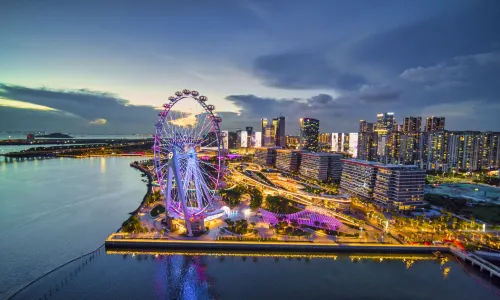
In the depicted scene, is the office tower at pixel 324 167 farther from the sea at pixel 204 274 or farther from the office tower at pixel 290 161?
the sea at pixel 204 274

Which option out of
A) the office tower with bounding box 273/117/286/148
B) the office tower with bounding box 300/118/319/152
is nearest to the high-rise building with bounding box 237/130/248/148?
the office tower with bounding box 273/117/286/148

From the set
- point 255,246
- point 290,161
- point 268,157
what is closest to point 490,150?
point 290,161

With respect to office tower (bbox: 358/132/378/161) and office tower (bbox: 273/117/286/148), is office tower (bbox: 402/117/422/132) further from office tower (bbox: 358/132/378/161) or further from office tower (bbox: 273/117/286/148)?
office tower (bbox: 273/117/286/148)

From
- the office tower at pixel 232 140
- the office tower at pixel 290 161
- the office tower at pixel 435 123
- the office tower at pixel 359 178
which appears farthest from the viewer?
the office tower at pixel 232 140

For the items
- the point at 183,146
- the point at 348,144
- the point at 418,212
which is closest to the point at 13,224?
the point at 183,146

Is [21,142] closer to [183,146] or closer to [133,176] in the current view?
[133,176]

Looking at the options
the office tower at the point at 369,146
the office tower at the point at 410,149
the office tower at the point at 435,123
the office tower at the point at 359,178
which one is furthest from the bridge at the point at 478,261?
the office tower at the point at 435,123
